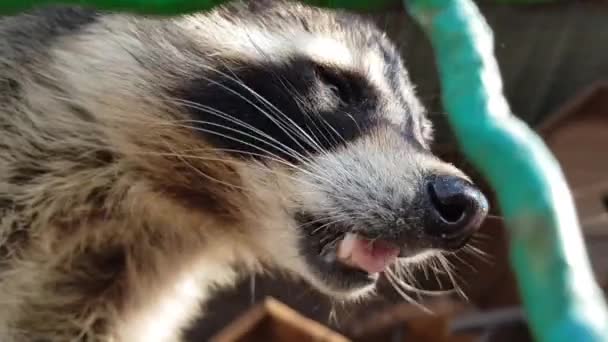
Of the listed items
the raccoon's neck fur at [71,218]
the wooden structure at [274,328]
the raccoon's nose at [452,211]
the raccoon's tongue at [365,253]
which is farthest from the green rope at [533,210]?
the wooden structure at [274,328]

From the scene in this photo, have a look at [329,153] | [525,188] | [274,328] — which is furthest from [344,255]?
[274,328]

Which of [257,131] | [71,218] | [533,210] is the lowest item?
[71,218]

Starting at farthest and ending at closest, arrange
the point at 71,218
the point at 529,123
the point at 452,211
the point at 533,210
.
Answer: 1. the point at 529,123
2. the point at 71,218
3. the point at 452,211
4. the point at 533,210

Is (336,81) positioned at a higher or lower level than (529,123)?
higher

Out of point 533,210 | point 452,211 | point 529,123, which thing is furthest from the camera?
point 529,123

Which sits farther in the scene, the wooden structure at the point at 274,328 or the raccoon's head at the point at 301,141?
the wooden structure at the point at 274,328

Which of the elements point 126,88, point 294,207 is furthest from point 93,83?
point 294,207

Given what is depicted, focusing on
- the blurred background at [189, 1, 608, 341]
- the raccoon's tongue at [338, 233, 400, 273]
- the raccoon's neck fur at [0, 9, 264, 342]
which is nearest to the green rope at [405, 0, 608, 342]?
the raccoon's tongue at [338, 233, 400, 273]

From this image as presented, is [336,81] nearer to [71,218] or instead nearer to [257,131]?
[257,131]

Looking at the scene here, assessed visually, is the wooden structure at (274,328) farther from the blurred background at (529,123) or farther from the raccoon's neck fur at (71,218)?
the raccoon's neck fur at (71,218)
